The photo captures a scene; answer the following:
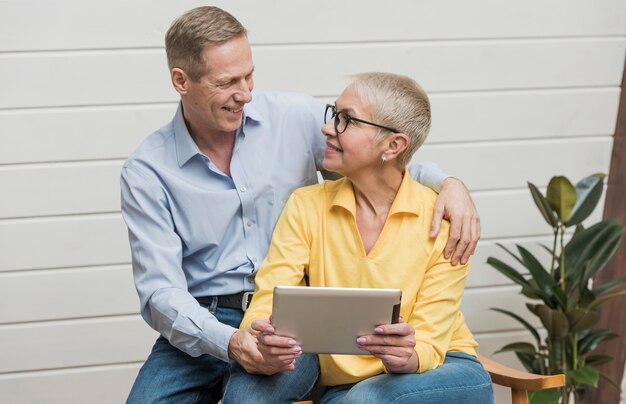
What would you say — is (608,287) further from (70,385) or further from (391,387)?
(70,385)

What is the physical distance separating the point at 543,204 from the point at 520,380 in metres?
1.08

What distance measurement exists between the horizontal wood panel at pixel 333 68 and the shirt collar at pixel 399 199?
1120 millimetres

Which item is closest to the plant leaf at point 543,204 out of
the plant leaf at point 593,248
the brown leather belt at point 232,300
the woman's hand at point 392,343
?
the plant leaf at point 593,248

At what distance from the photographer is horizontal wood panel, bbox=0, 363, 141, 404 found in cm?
339

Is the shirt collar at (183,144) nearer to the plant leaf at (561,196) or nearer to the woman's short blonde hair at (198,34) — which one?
the woman's short blonde hair at (198,34)

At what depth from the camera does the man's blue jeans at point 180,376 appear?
90.4 inches

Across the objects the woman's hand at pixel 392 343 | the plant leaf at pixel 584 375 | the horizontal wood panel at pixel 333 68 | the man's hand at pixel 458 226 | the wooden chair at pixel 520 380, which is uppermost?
the horizontal wood panel at pixel 333 68

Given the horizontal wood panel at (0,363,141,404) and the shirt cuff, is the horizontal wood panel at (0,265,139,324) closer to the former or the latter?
the horizontal wood panel at (0,363,141,404)

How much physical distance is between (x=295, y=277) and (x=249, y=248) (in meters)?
0.22

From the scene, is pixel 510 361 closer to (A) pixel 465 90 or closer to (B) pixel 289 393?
(A) pixel 465 90

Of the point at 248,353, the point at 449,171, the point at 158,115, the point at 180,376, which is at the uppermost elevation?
the point at 158,115

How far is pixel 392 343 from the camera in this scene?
199cm

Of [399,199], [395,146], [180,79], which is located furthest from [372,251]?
[180,79]

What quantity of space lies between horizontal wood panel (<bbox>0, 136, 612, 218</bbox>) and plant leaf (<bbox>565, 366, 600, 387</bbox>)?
0.73 meters
